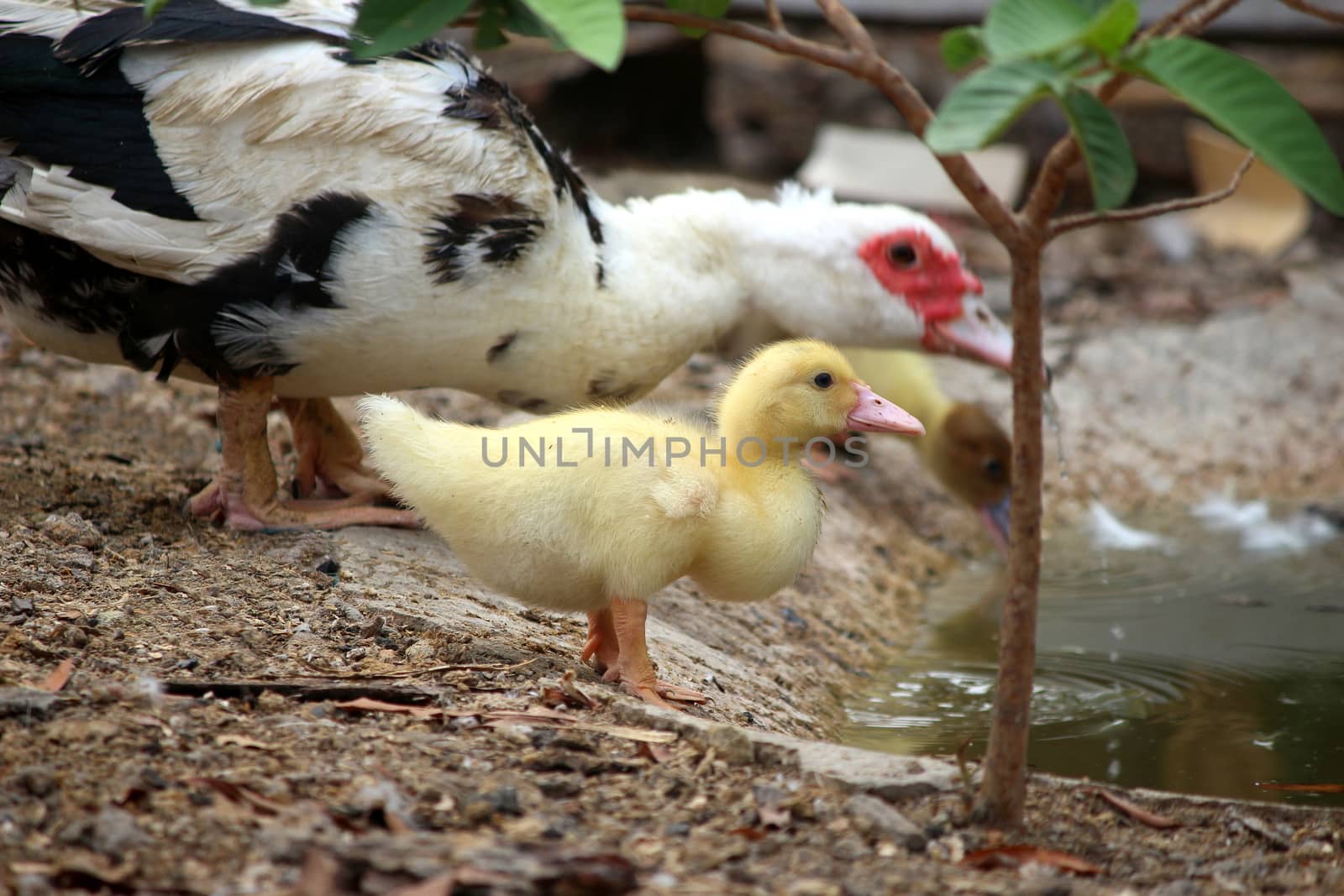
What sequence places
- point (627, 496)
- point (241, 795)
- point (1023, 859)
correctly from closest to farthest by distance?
point (241, 795) → point (1023, 859) → point (627, 496)

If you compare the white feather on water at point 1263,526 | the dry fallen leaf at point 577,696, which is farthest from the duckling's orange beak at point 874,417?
the white feather on water at point 1263,526

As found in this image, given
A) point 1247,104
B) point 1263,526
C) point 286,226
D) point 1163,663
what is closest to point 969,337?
point 1163,663

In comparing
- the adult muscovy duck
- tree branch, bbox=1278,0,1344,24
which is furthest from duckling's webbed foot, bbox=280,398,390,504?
tree branch, bbox=1278,0,1344,24

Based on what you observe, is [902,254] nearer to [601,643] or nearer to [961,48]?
[601,643]

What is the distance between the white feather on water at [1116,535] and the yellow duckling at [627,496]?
9.96 ft

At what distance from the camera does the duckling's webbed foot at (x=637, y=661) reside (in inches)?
125

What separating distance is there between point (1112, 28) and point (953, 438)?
14.5 ft

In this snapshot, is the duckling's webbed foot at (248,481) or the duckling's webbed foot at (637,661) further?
the duckling's webbed foot at (248,481)

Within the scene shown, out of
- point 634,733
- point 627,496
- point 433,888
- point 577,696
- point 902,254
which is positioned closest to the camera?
point 433,888

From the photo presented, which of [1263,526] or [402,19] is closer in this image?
[402,19]

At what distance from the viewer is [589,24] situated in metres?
1.87

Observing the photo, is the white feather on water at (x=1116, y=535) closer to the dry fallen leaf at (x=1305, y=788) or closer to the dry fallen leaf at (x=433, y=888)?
the dry fallen leaf at (x=1305, y=788)

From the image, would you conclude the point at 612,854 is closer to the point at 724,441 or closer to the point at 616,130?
the point at 724,441

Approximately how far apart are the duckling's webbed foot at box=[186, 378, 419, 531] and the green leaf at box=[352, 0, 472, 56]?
2198 mm
